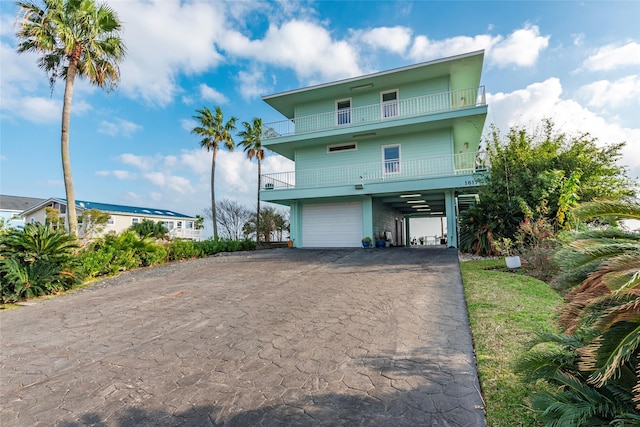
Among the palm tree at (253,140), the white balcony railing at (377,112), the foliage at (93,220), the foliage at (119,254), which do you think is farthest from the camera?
the palm tree at (253,140)

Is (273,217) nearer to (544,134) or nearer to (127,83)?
(127,83)

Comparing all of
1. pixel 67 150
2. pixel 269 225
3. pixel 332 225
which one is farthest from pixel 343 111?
pixel 269 225

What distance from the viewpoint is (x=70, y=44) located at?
12297mm

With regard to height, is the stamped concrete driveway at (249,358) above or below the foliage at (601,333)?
below

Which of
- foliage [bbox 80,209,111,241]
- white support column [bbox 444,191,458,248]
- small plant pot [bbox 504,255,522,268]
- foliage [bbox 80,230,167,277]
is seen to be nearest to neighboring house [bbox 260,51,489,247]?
white support column [bbox 444,191,458,248]

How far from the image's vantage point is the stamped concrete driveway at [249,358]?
294 cm

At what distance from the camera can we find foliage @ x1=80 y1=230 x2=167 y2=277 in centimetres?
1030

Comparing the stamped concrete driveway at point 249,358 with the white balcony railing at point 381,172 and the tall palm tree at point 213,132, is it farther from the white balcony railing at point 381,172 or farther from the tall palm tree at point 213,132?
the tall palm tree at point 213,132

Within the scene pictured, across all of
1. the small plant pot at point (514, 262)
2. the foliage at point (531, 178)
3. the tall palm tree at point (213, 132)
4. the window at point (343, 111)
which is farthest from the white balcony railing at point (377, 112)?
the tall palm tree at point (213, 132)

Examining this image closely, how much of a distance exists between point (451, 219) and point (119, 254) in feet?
48.1

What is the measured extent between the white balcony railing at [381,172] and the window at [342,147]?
1289 millimetres

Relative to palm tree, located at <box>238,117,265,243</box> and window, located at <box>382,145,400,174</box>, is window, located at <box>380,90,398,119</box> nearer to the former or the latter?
window, located at <box>382,145,400,174</box>

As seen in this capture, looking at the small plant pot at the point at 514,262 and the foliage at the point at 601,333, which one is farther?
the small plant pot at the point at 514,262

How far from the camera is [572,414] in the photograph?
1.96 m
